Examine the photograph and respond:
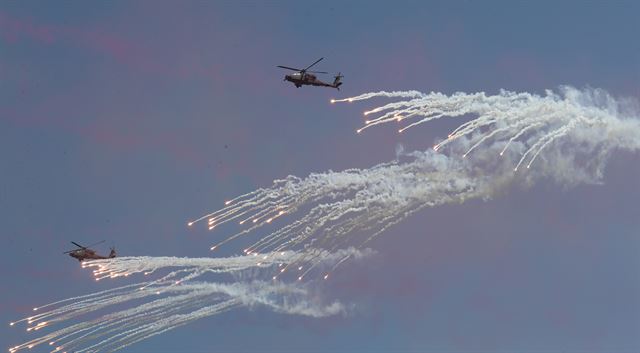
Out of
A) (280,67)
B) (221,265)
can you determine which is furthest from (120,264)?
(280,67)

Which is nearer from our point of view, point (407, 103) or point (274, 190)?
point (407, 103)

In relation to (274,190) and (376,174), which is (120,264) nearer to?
(274,190)

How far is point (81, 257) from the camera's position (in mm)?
108250

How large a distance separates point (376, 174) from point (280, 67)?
16.0 metres

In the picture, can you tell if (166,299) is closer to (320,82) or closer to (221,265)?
(221,265)

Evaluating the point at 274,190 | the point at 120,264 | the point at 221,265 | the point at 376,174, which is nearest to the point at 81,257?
the point at 120,264

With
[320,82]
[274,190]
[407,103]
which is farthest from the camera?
[320,82]

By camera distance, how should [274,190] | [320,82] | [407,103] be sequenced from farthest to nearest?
[320,82]
[274,190]
[407,103]

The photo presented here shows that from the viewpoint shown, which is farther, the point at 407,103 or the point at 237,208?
the point at 237,208

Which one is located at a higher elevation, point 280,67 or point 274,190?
point 280,67

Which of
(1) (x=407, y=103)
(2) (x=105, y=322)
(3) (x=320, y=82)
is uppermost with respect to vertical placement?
(3) (x=320, y=82)

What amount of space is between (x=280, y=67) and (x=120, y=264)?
25.1 meters

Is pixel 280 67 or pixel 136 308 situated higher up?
pixel 280 67

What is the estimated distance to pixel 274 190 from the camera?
316 feet
